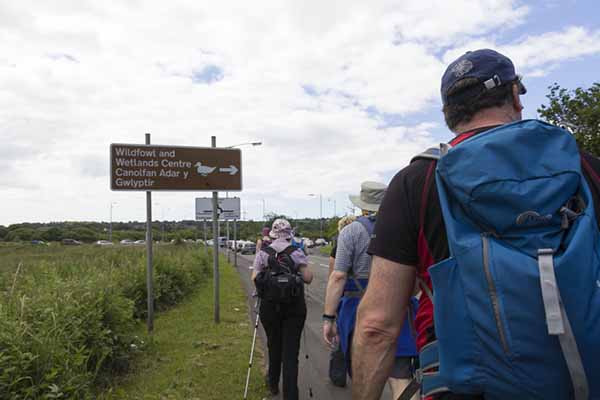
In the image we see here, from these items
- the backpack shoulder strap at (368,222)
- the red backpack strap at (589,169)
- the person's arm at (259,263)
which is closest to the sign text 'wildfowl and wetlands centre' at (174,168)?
the person's arm at (259,263)

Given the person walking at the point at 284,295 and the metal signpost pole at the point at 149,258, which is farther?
Answer: the metal signpost pole at the point at 149,258

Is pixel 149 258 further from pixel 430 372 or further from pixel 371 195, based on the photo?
pixel 430 372

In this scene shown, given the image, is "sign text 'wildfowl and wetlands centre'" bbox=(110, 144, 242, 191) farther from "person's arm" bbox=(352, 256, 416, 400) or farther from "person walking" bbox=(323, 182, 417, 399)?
"person's arm" bbox=(352, 256, 416, 400)

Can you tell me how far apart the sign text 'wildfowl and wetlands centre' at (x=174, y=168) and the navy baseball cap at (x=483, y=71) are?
301 inches

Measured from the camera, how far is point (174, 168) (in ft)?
29.2

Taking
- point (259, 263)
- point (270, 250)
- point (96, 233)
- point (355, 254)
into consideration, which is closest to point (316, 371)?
point (259, 263)

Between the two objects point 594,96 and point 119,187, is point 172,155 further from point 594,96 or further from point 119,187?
point 594,96

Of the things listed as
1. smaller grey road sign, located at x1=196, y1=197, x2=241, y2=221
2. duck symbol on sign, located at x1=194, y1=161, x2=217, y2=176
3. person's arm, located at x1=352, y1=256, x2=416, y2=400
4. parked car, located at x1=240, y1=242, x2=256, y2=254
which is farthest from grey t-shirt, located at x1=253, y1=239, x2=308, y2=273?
parked car, located at x1=240, y1=242, x2=256, y2=254

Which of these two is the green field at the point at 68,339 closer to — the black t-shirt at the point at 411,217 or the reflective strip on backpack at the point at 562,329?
the black t-shirt at the point at 411,217

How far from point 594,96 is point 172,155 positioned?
13606mm

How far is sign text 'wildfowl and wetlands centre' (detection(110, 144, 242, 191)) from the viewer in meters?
8.48

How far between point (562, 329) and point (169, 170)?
8.27 metres

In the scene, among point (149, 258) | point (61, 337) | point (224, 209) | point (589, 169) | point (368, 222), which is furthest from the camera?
point (224, 209)

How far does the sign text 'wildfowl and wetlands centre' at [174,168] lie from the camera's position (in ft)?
27.8
